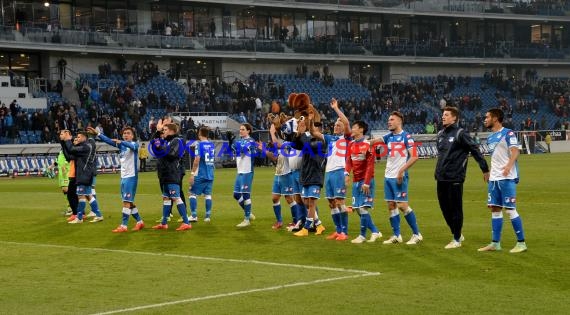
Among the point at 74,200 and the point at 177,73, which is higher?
the point at 177,73

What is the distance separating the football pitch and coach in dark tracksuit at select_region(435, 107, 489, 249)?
59 cm

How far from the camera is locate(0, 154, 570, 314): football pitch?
408 inches

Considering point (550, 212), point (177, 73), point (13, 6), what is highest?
point (13, 6)

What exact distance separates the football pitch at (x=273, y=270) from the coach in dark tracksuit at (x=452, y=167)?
595 millimetres

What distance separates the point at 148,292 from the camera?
1140cm

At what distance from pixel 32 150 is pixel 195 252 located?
36.3 metres

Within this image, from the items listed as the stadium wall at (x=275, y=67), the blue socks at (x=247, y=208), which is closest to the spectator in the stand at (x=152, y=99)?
the stadium wall at (x=275, y=67)

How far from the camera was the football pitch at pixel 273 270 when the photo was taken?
10375 mm

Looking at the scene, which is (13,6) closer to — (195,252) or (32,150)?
(32,150)

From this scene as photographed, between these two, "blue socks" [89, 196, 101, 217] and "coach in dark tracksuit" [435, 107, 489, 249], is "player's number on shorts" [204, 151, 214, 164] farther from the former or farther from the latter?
"coach in dark tracksuit" [435, 107, 489, 249]

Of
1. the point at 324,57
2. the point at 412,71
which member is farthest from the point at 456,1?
the point at 324,57

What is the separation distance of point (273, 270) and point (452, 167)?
3.72 m

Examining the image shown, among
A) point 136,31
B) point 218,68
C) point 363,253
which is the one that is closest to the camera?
point 363,253

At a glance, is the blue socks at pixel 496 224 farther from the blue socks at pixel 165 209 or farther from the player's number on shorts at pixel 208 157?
the player's number on shorts at pixel 208 157
